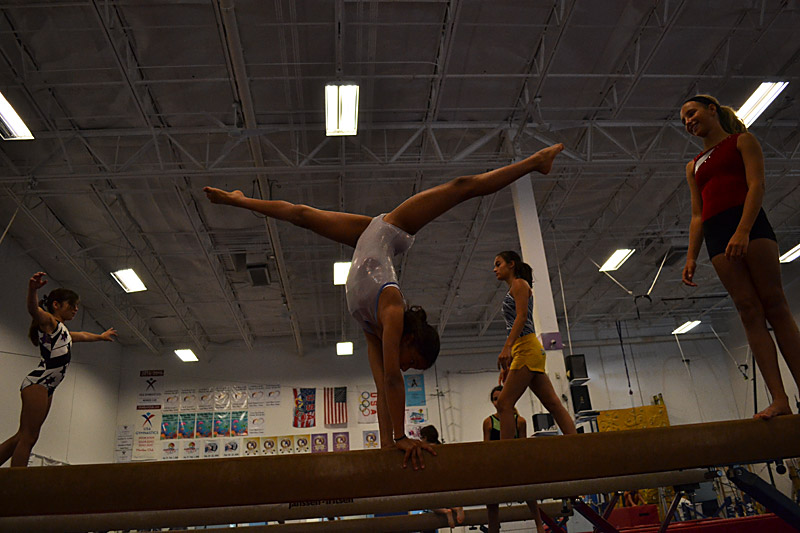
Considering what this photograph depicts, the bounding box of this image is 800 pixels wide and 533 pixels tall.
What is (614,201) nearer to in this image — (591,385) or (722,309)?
(591,385)

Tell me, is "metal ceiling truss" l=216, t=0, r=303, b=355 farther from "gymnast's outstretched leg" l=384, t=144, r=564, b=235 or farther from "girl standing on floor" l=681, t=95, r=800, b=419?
"girl standing on floor" l=681, t=95, r=800, b=419

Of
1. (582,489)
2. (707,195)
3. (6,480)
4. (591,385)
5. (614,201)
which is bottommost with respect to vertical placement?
(582,489)

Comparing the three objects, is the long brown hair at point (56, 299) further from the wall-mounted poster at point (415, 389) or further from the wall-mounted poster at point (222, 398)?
the wall-mounted poster at point (415, 389)

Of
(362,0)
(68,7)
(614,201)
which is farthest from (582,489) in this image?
(614,201)

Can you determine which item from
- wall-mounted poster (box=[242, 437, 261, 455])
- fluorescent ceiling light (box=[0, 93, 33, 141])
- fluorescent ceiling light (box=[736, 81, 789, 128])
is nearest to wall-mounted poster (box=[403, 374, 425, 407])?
wall-mounted poster (box=[242, 437, 261, 455])

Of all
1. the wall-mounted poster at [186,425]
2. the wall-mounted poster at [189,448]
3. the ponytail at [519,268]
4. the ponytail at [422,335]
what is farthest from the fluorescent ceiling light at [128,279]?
the ponytail at [422,335]

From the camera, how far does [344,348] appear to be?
52.0 feet

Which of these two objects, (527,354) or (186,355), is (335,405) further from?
(527,354)

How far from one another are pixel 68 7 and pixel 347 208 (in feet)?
17.8

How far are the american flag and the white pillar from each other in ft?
31.3

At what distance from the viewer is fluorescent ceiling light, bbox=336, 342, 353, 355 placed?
15.7 meters

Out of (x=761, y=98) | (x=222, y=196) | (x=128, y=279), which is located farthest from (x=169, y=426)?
(x=761, y=98)

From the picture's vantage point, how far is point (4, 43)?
23.2 ft

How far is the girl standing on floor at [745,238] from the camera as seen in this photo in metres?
2.65
